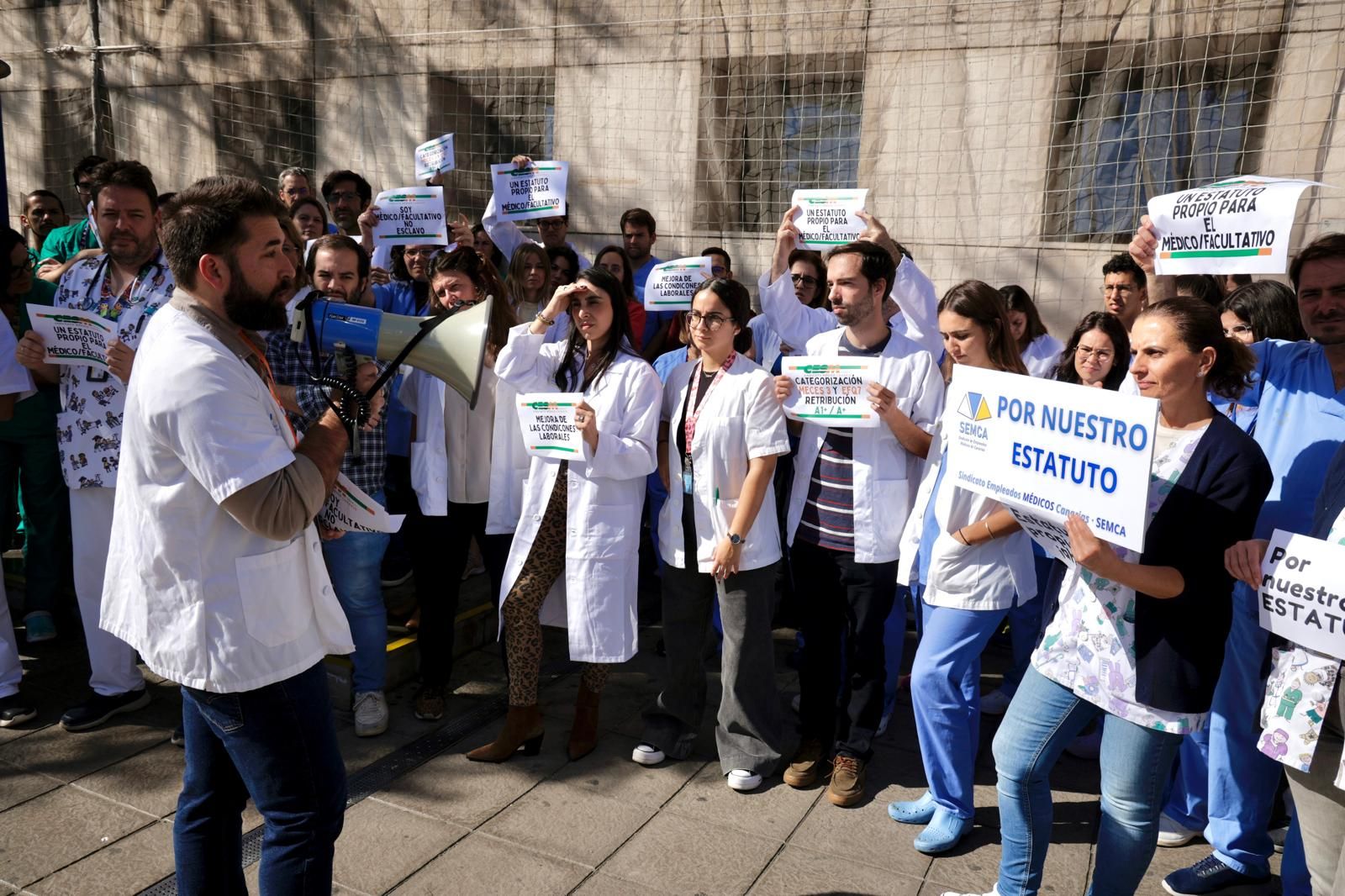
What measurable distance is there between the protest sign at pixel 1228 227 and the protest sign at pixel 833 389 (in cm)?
118

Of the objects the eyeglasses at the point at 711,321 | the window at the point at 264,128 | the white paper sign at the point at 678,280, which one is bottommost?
the eyeglasses at the point at 711,321

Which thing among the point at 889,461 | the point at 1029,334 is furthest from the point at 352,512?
the point at 1029,334

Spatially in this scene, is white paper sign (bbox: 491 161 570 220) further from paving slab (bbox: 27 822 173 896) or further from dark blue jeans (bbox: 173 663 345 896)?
dark blue jeans (bbox: 173 663 345 896)

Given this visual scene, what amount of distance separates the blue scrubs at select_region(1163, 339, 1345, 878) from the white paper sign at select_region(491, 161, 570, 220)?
4321 mm

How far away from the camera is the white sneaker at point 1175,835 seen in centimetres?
359

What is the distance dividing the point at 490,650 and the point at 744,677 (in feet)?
6.39

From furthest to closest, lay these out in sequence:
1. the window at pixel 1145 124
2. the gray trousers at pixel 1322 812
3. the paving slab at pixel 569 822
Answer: the window at pixel 1145 124 < the paving slab at pixel 569 822 < the gray trousers at pixel 1322 812

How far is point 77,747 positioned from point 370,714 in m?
1.19

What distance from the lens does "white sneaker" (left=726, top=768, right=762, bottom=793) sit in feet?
12.7

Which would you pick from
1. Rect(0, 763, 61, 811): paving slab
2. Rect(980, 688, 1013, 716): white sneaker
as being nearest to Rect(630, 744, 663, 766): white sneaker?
Rect(980, 688, 1013, 716): white sneaker

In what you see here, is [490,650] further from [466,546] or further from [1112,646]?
[1112,646]

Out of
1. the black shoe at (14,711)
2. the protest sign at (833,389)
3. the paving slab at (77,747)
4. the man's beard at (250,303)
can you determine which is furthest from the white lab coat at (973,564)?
the black shoe at (14,711)

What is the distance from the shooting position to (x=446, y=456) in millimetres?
4492

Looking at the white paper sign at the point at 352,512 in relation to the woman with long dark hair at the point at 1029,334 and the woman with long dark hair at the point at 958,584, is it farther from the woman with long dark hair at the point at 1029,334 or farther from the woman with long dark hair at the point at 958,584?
the woman with long dark hair at the point at 1029,334
